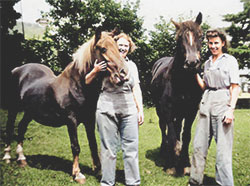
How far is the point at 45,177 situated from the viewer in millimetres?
3547

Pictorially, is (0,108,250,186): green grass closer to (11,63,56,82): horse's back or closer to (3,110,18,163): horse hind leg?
(3,110,18,163): horse hind leg

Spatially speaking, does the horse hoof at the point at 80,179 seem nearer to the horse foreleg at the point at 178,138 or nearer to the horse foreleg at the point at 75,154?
the horse foreleg at the point at 75,154

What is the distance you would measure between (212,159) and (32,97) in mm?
3748

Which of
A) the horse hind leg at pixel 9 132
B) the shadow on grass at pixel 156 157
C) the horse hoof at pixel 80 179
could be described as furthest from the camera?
the shadow on grass at pixel 156 157

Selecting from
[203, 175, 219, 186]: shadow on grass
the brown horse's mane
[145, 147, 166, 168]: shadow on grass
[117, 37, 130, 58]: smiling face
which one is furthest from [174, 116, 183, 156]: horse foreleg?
the brown horse's mane

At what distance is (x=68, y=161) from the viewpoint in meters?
4.37

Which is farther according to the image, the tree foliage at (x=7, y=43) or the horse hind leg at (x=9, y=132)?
the horse hind leg at (x=9, y=132)

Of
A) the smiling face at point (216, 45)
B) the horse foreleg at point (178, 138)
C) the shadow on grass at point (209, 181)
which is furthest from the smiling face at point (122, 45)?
the shadow on grass at point (209, 181)

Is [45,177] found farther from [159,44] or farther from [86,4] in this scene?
[159,44]

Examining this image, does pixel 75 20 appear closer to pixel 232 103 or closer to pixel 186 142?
pixel 186 142

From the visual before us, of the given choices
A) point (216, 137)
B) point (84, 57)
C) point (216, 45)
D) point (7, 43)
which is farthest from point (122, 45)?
point (7, 43)

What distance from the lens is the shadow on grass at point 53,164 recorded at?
391cm

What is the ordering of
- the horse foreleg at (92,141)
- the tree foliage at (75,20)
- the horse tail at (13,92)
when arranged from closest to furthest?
the horse foreleg at (92,141)
the horse tail at (13,92)
the tree foliage at (75,20)

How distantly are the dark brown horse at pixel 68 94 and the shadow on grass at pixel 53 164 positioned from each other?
213 millimetres
